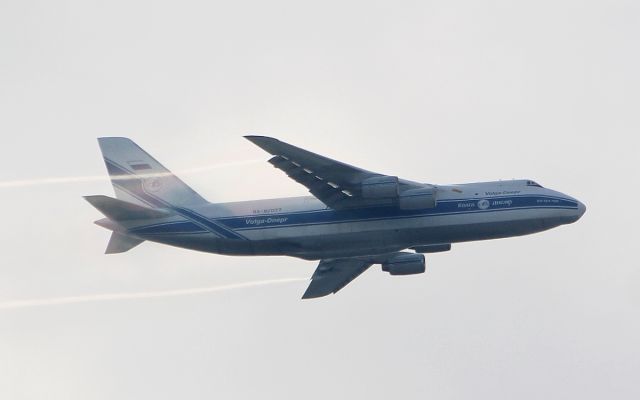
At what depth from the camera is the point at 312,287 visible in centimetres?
3669

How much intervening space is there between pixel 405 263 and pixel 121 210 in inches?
359

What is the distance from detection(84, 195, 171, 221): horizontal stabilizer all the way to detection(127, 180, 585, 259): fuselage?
30 cm

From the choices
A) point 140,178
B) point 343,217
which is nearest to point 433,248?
point 343,217

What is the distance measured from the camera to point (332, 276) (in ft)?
120

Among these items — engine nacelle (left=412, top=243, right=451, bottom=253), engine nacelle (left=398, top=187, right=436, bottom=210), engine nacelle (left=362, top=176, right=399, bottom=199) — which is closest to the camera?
engine nacelle (left=362, top=176, right=399, bottom=199)

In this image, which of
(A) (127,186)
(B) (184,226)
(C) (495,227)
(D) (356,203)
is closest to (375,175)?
(D) (356,203)

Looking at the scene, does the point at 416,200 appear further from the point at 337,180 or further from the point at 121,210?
the point at 121,210

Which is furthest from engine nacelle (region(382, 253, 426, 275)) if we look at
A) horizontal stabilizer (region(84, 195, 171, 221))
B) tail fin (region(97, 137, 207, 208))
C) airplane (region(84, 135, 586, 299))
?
horizontal stabilizer (region(84, 195, 171, 221))

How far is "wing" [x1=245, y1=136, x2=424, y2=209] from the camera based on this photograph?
104 feet

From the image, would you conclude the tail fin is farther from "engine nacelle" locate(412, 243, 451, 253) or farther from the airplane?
"engine nacelle" locate(412, 243, 451, 253)

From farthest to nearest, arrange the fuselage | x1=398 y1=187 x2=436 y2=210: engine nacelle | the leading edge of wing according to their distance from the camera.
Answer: the fuselage → x1=398 y1=187 x2=436 y2=210: engine nacelle → the leading edge of wing

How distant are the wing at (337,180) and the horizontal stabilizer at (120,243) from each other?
16.5ft

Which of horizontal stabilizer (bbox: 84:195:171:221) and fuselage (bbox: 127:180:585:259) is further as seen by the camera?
fuselage (bbox: 127:180:585:259)

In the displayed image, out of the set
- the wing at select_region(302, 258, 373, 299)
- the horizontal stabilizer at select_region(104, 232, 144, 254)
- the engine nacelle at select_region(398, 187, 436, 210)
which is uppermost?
the engine nacelle at select_region(398, 187, 436, 210)
